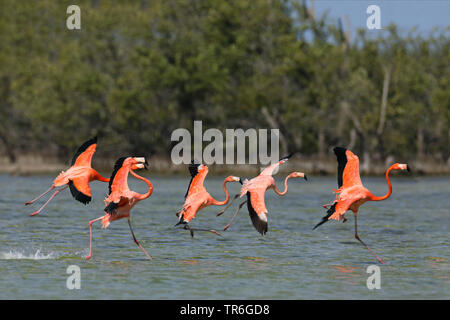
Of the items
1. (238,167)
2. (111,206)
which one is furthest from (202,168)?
(238,167)

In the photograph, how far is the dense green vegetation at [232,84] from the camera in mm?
68625

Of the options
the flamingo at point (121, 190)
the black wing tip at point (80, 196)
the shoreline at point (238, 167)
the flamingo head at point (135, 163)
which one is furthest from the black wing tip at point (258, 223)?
the shoreline at point (238, 167)

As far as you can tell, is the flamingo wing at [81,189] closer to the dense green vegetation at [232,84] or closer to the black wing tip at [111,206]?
the black wing tip at [111,206]

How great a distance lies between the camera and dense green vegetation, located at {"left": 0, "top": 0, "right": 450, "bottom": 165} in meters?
68.6

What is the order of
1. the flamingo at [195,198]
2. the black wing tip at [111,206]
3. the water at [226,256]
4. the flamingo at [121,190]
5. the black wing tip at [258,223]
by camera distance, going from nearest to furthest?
the water at [226,256] → the black wing tip at [258,223] → the flamingo at [121,190] → the black wing tip at [111,206] → the flamingo at [195,198]

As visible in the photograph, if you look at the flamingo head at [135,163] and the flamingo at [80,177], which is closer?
the flamingo head at [135,163]

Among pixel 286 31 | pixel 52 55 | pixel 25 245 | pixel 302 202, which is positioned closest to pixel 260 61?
pixel 286 31

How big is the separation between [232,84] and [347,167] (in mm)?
55058

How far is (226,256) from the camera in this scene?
20.4 meters

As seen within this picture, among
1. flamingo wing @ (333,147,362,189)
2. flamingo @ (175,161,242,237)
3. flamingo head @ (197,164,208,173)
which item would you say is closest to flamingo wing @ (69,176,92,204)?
flamingo @ (175,161,242,237)

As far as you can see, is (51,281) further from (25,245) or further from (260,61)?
(260,61)

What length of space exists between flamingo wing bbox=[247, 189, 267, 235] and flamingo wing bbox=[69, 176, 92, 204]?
3105mm

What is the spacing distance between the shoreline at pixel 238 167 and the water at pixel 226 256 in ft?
91.8

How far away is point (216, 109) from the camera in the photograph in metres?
72.3
